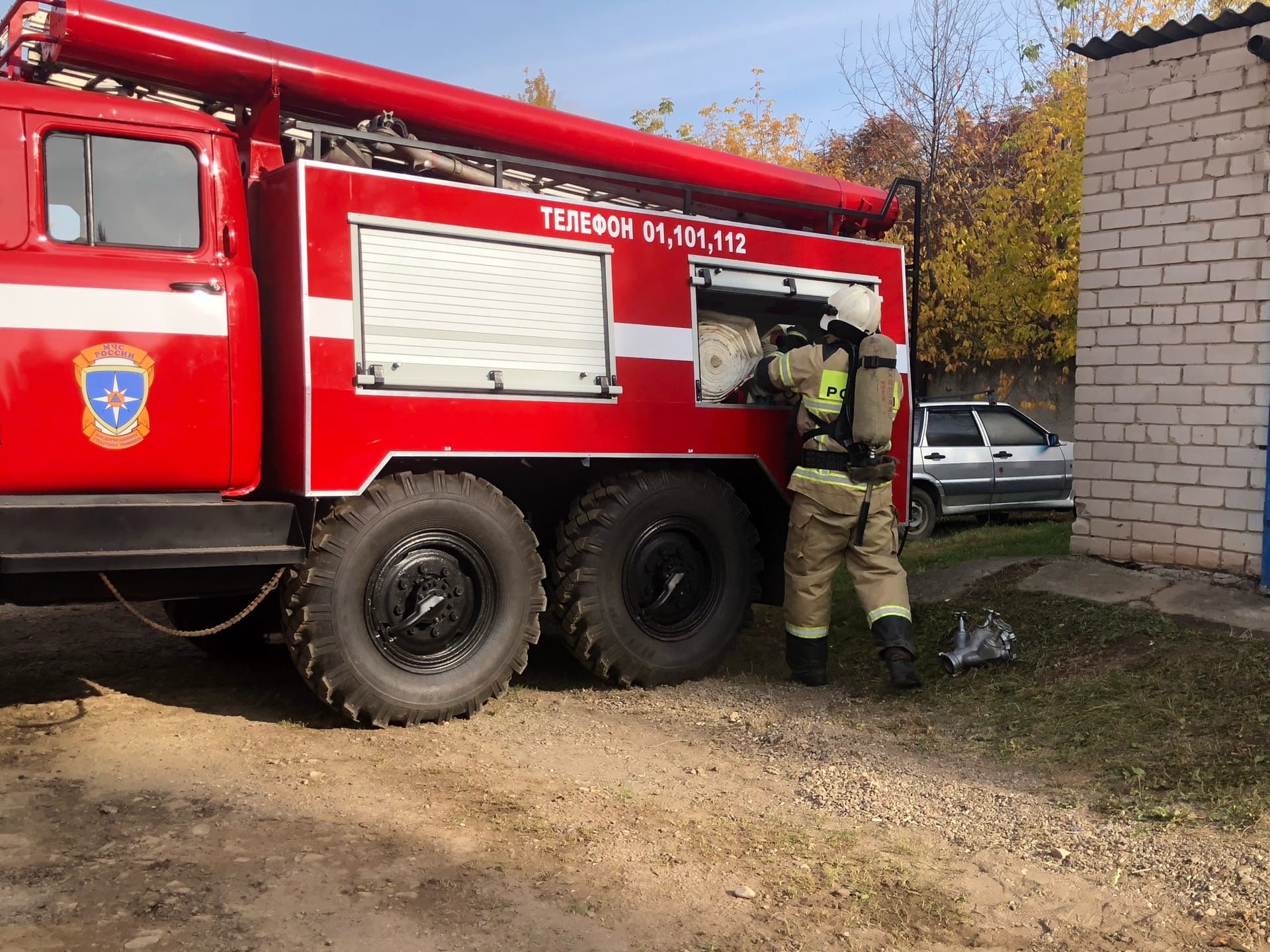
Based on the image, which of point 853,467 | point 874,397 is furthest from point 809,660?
point 874,397

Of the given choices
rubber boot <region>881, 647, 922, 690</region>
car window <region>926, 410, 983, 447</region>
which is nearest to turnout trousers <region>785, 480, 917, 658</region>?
rubber boot <region>881, 647, 922, 690</region>

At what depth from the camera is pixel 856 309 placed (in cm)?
625

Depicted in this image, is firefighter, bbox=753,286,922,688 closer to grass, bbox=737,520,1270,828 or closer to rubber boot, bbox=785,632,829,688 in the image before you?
rubber boot, bbox=785,632,829,688

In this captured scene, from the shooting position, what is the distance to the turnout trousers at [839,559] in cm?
615

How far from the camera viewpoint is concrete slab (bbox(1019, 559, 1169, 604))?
6.69 m

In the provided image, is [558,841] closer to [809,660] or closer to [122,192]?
[809,660]

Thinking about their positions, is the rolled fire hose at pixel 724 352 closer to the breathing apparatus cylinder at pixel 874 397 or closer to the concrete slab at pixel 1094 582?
the breathing apparatus cylinder at pixel 874 397

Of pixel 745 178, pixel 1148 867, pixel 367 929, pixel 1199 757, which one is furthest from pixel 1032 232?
pixel 367 929

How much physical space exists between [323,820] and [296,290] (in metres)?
2.25

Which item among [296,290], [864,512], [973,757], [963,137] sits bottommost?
[973,757]

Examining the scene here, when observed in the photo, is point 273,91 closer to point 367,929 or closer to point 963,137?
point 367,929

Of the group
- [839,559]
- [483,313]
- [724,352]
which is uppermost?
[483,313]

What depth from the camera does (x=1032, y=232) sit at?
49.0 ft

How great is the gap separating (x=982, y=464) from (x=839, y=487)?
7.31 m
